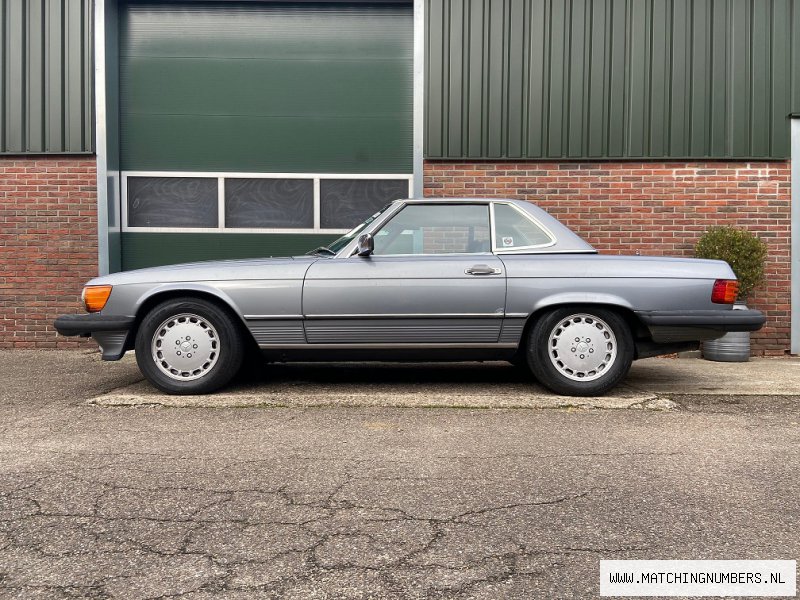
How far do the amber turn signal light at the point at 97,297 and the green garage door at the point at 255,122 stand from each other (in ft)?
11.6

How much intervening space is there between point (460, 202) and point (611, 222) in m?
3.53

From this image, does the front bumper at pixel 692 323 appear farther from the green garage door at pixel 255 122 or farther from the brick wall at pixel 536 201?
the green garage door at pixel 255 122

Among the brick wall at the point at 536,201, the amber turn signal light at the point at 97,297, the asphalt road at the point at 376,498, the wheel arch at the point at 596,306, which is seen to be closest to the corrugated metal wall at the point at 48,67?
the brick wall at the point at 536,201

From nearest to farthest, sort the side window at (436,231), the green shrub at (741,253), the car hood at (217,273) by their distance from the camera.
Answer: the car hood at (217,273)
the side window at (436,231)
the green shrub at (741,253)

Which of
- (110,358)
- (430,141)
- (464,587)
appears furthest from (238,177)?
(464,587)

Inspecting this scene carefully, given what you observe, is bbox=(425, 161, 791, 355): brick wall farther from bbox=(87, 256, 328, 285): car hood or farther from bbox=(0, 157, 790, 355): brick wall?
bbox=(87, 256, 328, 285): car hood

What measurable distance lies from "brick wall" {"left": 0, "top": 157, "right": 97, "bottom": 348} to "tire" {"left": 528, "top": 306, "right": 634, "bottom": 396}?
5.69 m

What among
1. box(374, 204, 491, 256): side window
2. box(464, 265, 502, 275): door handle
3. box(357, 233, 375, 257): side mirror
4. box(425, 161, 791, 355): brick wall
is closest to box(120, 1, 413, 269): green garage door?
box(425, 161, 791, 355): brick wall

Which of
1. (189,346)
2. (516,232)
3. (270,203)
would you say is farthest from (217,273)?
(270,203)

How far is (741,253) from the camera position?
7609mm

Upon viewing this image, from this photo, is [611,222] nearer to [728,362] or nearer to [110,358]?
[728,362]

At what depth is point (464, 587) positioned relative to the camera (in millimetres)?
2121

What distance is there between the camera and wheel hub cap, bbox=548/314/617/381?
16.3 feet

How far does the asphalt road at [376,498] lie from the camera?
2211 millimetres
